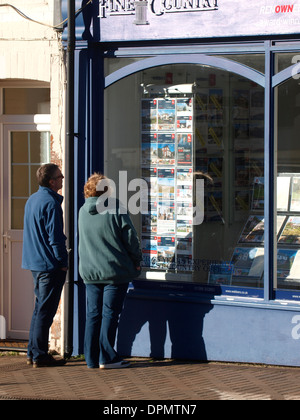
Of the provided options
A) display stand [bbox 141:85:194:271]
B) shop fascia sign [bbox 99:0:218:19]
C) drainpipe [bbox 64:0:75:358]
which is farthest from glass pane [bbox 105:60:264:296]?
shop fascia sign [bbox 99:0:218:19]

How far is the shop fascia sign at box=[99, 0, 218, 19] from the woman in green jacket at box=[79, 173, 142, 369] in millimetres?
1742

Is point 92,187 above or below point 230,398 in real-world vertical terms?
above

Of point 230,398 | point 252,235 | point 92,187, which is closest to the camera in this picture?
point 230,398

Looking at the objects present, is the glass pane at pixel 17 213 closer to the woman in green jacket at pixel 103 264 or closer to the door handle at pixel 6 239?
the door handle at pixel 6 239

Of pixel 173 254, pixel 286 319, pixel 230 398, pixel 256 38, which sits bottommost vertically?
pixel 230 398

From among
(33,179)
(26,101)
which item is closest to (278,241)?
(33,179)

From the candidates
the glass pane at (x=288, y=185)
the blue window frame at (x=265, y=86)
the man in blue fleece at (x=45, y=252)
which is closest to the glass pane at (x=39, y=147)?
the man in blue fleece at (x=45, y=252)

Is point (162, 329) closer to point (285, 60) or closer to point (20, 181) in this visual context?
point (20, 181)

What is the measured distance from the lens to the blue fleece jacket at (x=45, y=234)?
763cm

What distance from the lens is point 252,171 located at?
8.04m

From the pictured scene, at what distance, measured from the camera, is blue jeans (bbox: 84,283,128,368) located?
25.0 feet

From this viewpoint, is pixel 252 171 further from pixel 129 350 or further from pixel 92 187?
pixel 129 350

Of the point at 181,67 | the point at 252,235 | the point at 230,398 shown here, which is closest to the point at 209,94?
the point at 181,67

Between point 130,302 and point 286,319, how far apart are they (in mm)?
1616
